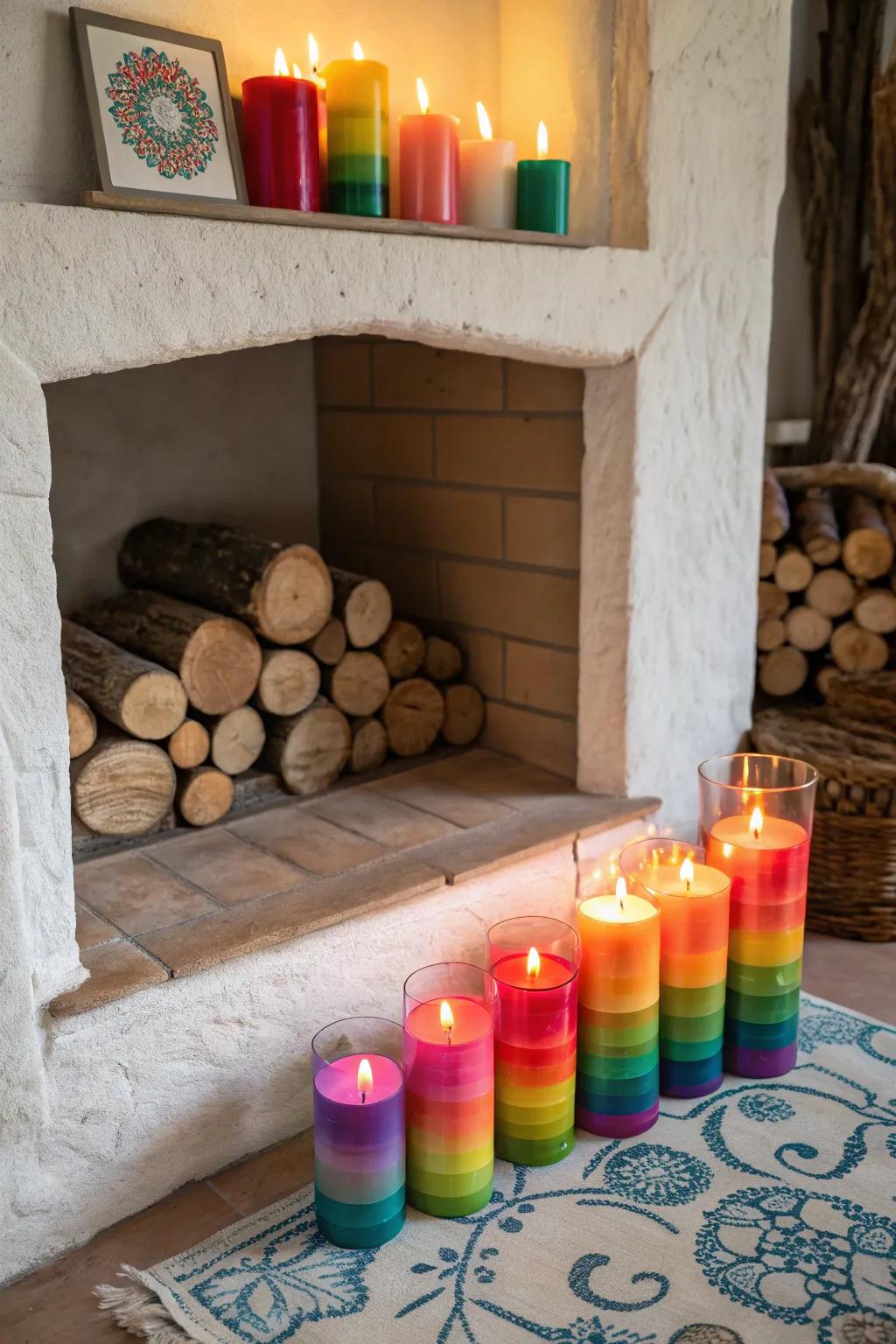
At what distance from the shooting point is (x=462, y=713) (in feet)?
8.63

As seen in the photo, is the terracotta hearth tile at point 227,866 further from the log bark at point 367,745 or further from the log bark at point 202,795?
the log bark at point 367,745

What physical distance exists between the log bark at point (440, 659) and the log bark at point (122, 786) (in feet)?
2.18

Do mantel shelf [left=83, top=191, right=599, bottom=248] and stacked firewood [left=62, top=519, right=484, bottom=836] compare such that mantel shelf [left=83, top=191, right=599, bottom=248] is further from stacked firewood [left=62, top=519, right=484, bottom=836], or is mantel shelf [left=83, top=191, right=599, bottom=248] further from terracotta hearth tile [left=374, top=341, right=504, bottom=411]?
stacked firewood [left=62, top=519, right=484, bottom=836]

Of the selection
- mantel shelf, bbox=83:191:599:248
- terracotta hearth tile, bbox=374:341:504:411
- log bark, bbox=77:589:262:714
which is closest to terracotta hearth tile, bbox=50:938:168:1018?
log bark, bbox=77:589:262:714

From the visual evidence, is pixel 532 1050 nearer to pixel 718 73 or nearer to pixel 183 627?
pixel 183 627

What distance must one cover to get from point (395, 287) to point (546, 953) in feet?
3.42

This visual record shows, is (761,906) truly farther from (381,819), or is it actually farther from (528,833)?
(381,819)

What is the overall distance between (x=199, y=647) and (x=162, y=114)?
0.89 metres

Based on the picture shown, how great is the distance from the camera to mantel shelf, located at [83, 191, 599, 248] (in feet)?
5.11

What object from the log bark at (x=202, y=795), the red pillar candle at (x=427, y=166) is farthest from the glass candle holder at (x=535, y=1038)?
the red pillar candle at (x=427, y=166)

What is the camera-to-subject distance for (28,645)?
1527 millimetres

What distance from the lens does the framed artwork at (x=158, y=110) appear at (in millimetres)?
1566

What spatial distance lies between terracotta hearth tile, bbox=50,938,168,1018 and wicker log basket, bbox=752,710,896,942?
4.54ft

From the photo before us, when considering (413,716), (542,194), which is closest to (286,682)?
(413,716)
